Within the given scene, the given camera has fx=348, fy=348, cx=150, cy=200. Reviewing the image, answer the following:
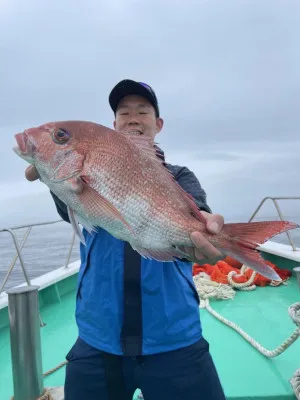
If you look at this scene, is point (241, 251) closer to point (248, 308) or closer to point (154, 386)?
point (154, 386)

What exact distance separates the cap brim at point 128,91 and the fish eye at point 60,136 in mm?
831

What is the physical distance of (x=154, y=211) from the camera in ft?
5.14

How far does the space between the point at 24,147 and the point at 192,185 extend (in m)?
1.02

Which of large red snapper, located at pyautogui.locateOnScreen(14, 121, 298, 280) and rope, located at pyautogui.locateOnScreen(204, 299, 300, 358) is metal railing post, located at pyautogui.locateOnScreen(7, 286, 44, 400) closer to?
large red snapper, located at pyautogui.locateOnScreen(14, 121, 298, 280)

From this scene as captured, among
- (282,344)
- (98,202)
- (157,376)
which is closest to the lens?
(98,202)

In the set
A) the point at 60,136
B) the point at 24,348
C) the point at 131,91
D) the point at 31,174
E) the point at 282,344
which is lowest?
the point at 282,344

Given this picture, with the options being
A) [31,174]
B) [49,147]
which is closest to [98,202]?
[49,147]

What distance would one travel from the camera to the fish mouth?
1547 millimetres

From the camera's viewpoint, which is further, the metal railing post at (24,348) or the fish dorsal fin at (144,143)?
the metal railing post at (24,348)

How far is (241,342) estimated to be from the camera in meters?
3.80

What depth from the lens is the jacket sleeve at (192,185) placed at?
79.3 inches

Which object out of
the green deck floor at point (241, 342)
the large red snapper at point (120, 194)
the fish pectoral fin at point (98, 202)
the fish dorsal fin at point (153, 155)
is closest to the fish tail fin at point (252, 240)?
the large red snapper at point (120, 194)

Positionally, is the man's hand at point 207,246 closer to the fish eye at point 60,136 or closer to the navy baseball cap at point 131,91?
the fish eye at point 60,136

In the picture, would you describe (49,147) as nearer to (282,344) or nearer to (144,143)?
(144,143)
